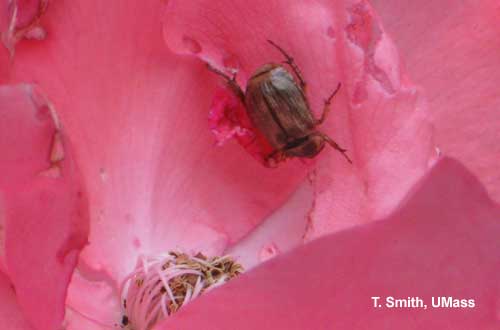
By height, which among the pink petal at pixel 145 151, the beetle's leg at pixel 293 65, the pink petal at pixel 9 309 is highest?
the beetle's leg at pixel 293 65

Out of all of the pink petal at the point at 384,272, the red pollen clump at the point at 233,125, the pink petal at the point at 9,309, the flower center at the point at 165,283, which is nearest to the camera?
the pink petal at the point at 384,272

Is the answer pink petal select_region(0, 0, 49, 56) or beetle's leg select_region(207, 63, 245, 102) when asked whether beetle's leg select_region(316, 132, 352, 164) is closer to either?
beetle's leg select_region(207, 63, 245, 102)

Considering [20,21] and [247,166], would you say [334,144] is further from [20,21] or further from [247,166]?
[20,21]

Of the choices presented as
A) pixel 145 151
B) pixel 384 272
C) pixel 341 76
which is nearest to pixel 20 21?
pixel 145 151

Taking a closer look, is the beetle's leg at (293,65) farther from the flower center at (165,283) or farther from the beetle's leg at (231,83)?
the flower center at (165,283)

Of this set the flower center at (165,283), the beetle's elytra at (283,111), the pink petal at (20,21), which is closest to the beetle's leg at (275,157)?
the beetle's elytra at (283,111)

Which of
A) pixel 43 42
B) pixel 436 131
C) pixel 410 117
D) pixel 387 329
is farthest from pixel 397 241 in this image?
pixel 43 42

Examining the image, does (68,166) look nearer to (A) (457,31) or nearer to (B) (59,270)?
Result: (B) (59,270)
